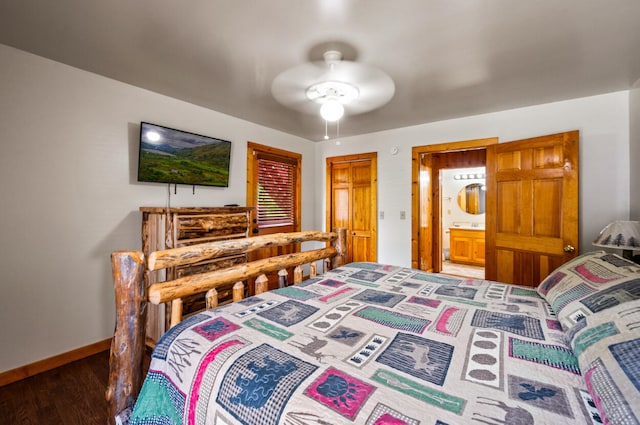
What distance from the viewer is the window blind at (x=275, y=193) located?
13.6 ft

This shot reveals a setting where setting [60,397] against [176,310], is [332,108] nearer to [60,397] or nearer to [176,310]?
[176,310]

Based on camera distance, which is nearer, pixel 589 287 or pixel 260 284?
pixel 589 287

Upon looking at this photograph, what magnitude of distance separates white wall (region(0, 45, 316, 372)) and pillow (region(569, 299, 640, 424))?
10.8 feet

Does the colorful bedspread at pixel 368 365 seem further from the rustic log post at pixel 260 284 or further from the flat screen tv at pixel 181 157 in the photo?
the flat screen tv at pixel 181 157

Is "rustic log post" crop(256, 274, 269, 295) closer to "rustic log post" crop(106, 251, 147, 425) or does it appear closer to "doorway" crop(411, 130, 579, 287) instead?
"rustic log post" crop(106, 251, 147, 425)

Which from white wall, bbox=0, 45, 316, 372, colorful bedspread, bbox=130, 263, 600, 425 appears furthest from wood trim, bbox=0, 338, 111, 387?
colorful bedspread, bbox=130, 263, 600, 425

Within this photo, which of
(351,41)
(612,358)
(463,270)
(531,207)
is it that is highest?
(351,41)

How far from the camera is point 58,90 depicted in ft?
7.57

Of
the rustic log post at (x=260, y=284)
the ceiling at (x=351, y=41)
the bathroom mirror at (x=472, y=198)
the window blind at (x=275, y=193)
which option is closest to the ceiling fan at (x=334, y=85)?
the ceiling at (x=351, y=41)

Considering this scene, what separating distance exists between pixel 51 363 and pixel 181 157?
2100 mm

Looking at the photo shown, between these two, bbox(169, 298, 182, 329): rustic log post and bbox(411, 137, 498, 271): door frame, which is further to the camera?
bbox(411, 137, 498, 271): door frame

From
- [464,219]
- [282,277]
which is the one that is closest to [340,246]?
[282,277]

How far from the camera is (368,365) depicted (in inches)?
38.4

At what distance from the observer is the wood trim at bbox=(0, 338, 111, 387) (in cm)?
209
